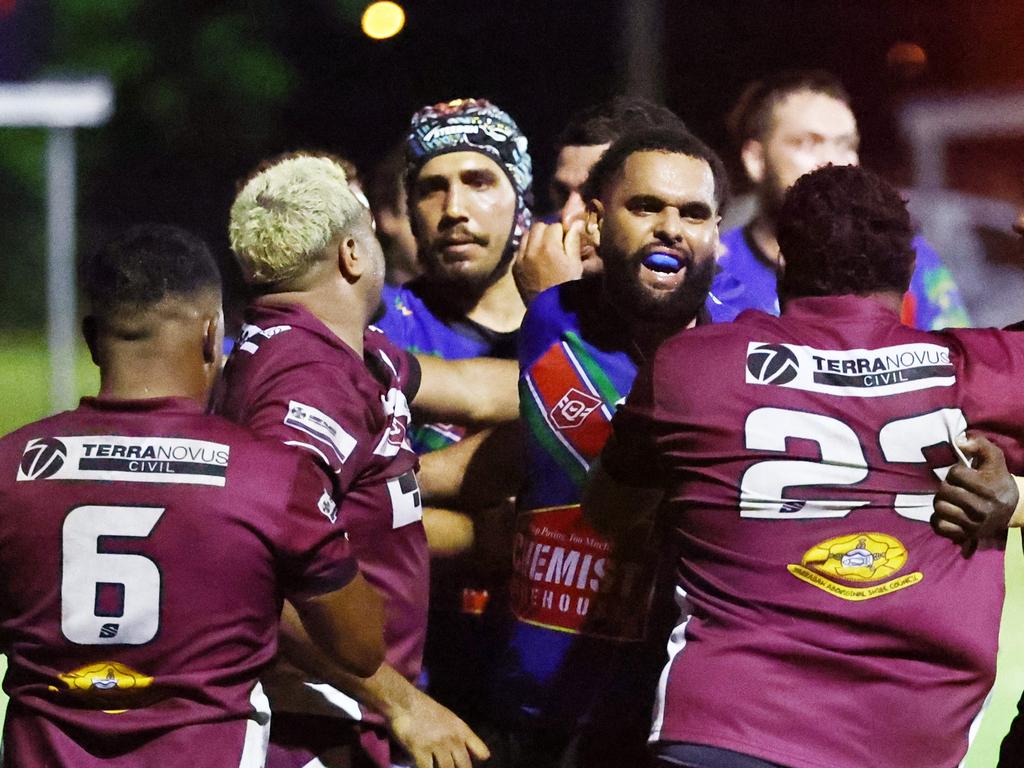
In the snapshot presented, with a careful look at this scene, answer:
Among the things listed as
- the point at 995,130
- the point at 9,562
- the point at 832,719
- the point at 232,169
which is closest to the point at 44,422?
the point at 9,562

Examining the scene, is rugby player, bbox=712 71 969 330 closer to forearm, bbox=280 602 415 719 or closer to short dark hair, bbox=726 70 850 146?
short dark hair, bbox=726 70 850 146

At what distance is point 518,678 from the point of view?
3910mm

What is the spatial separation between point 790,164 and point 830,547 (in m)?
2.69

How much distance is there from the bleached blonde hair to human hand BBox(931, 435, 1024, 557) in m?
1.32

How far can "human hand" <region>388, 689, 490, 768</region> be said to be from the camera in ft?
10.6

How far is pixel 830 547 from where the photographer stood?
3.11 meters

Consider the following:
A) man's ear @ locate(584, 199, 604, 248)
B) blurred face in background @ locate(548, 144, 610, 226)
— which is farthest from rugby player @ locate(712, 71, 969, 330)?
man's ear @ locate(584, 199, 604, 248)

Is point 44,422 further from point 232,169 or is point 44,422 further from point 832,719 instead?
point 232,169

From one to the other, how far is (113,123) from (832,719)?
19.9 m

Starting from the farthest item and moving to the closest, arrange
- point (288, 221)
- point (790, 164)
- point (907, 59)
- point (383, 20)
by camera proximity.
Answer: point (383, 20), point (907, 59), point (790, 164), point (288, 221)

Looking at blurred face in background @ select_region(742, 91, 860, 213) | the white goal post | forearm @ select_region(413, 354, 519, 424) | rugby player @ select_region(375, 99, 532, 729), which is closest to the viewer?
forearm @ select_region(413, 354, 519, 424)

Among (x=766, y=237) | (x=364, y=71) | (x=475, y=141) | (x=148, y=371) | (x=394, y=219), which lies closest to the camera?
(x=148, y=371)

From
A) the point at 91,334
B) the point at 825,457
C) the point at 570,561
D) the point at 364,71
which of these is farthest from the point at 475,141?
the point at 364,71

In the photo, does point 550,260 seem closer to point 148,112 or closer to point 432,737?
point 432,737
